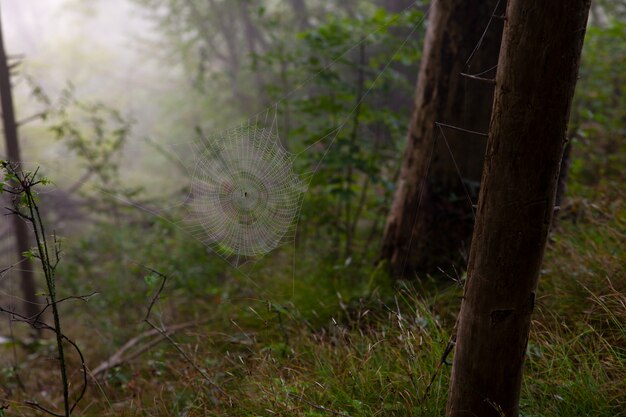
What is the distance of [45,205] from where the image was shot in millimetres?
8078

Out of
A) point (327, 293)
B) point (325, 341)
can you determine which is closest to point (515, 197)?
point (325, 341)

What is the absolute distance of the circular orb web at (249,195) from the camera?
3242 millimetres

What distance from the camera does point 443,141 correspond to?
3406 millimetres

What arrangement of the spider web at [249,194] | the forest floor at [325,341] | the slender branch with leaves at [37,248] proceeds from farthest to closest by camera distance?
the spider web at [249,194]
the forest floor at [325,341]
the slender branch with leaves at [37,248]

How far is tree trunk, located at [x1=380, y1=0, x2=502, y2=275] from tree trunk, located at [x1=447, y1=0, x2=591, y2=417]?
1597 millimetres

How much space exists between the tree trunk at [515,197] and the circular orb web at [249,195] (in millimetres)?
1641

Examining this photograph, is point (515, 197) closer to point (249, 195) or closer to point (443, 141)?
point (443, 141)

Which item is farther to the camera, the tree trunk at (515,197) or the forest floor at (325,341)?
the forest floor at (325,341)

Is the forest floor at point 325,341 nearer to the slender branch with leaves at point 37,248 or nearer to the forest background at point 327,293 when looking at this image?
the forest background at point 327,293

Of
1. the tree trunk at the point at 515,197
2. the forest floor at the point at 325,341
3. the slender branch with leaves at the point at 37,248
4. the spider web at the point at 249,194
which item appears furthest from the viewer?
the spider web at the point at 249,194

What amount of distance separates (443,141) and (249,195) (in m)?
1.48

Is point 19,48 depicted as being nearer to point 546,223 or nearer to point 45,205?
point 45,205

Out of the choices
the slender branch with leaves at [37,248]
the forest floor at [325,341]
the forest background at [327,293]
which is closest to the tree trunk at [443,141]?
the forest background at [327,293]

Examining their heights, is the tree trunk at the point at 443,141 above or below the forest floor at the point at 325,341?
above
